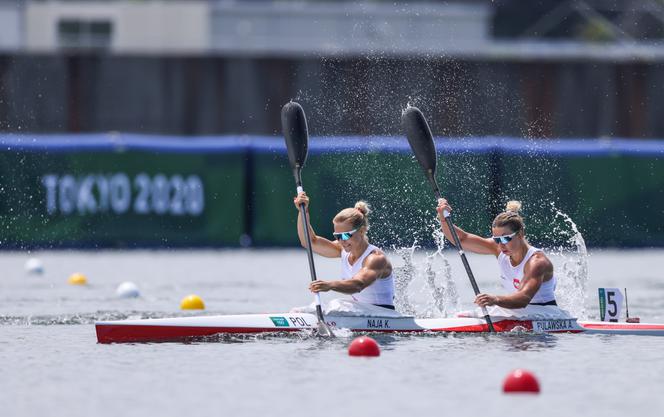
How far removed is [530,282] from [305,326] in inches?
82.2

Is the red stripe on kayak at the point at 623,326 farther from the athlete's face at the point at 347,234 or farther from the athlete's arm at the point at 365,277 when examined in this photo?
the athlete's face at the point at 347,234

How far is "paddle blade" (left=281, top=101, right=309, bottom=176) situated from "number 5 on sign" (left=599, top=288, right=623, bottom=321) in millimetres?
3410

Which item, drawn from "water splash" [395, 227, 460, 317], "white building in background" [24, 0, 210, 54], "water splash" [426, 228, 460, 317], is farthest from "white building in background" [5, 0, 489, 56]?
"water splash" [426, 228, 460, 317]

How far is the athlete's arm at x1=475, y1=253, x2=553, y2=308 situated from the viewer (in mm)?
12648

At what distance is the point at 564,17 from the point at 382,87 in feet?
146

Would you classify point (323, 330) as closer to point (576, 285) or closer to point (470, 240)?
point (470, 240)

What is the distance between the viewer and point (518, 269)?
12.9m

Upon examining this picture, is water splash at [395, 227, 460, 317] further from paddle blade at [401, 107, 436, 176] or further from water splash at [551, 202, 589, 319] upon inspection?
water splash at [551, 202, 589, 319]

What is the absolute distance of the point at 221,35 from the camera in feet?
195

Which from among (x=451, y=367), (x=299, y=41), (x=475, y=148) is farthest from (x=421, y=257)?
(x=299, y=41)

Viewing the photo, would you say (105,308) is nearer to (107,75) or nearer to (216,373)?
(216,373)

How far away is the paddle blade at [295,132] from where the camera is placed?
47.5ft

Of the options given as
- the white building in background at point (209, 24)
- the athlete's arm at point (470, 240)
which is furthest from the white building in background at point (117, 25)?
the athlete's arm at point (470, 240)

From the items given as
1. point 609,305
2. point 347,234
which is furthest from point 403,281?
point 609,305
